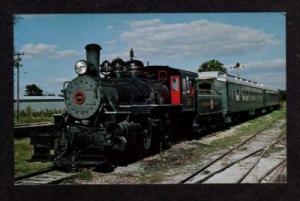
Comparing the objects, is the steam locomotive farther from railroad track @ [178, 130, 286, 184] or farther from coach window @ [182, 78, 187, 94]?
railroad track @ [178, 130, 286, 184]

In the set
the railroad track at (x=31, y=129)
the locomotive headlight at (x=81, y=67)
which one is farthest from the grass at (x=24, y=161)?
the locomotive headlight at (x=81, y=67)

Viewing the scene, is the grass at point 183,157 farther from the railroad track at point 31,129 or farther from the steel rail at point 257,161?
the railroad track at point 31,129

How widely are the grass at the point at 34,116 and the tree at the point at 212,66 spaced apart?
9.01ft

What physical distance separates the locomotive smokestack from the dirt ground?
1.81 meters

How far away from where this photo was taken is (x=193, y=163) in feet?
28.5

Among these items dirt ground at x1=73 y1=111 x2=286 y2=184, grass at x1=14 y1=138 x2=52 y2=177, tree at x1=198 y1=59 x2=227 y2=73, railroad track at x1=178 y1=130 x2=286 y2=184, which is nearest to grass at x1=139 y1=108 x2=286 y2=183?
dirt ground at x1=73 y1=111 x2=286 y2=184

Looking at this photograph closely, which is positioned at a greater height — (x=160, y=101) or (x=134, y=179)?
(x=160, y=101)

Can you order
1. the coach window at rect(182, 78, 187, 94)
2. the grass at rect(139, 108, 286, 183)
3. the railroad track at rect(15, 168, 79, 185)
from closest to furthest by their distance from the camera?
the railroad track at rect(15, 168, 79, 185), the grass at rect(139, 108, 286, 183), the coach window at rect(182, 78, 187, 94)

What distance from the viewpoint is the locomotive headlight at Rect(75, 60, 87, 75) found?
8.43 m

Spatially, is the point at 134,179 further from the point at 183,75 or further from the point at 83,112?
the point at 183,75

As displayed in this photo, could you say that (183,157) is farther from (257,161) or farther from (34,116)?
(34,116)
